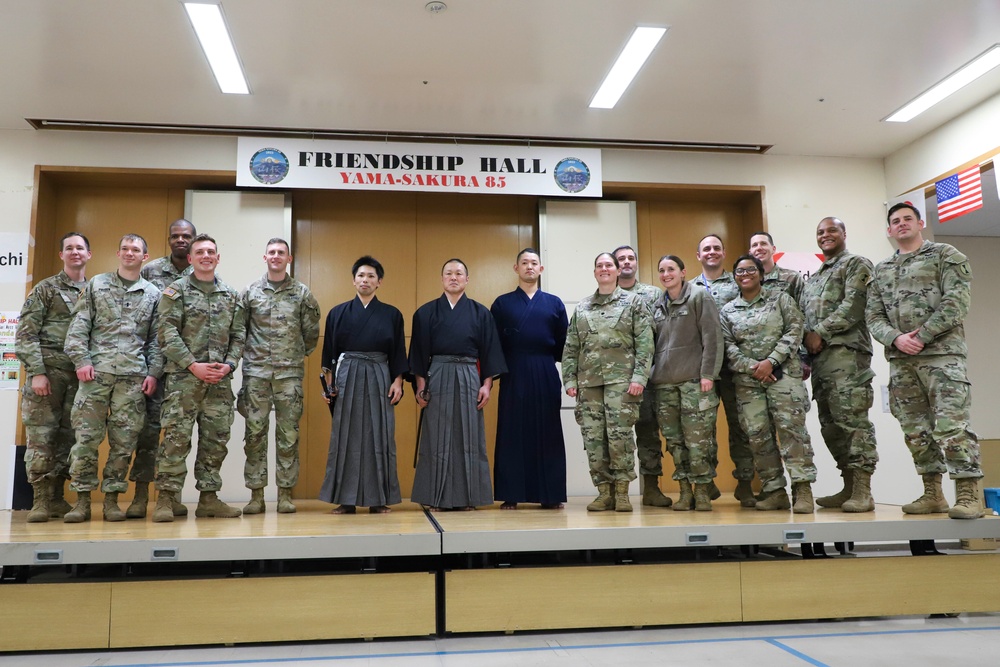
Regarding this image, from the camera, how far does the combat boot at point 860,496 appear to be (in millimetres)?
4148

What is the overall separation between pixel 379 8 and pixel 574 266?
9.65 feet

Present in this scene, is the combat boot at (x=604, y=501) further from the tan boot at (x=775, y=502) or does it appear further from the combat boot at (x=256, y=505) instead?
the combat boot at (x=256, y=505)

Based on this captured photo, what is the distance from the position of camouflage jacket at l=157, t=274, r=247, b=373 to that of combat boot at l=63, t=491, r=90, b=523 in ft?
2.65

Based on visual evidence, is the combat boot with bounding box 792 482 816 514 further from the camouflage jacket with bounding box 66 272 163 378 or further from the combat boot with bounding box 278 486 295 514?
the camouflage jacket with bounding box 66 272 163 378

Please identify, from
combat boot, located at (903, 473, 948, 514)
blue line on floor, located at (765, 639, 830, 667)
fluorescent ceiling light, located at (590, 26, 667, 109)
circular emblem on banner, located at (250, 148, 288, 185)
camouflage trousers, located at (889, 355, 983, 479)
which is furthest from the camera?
circular emblem on banner, located at (250, 148, 288, 185)

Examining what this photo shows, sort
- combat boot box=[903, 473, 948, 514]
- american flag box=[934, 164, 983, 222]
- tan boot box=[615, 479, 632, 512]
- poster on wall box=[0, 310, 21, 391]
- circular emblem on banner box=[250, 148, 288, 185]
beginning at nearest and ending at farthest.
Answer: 1. combat boot box=[903, 473, 948, 514]
2. tan boot box=[615, 479, 632, 512]
3. poster on wall box=[0, 310, 21, 391]
4. american flag box=[934, 164, 983, 222]
5. circular emblem on banner box=[250, 148, 288, 185]

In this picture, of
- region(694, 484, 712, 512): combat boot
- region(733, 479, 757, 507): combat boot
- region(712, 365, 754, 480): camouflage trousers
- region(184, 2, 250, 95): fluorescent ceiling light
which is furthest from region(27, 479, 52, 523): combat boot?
region(733, 479, 757, 507): combat boot

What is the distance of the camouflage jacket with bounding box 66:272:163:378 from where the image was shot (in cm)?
406

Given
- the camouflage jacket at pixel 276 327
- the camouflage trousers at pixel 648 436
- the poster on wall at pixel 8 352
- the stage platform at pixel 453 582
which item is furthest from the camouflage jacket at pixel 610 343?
the poster on wall at pixel 8 352

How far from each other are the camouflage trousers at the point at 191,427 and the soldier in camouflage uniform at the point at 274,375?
170mm

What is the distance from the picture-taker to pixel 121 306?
4.20 meters

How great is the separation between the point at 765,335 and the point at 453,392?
1.91m

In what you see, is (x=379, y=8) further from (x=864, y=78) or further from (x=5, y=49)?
(x=864, y=78)

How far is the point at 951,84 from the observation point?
5637 millimetres
